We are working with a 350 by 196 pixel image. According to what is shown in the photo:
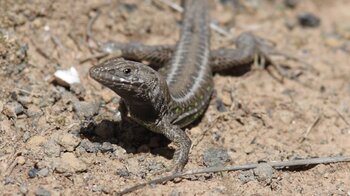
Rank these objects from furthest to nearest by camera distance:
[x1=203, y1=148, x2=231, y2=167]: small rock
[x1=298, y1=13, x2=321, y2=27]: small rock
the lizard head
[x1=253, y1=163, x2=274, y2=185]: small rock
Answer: [x1=298, y1=13, x2=321, y2=27]: small rock, [x1=203, y1=148, x2=231, y2=167]: small rock, [x1=253, y1=163, x2=274, y2=185]: small rock, the lizard head

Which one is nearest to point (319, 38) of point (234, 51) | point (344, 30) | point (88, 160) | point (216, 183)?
point (344, 30)

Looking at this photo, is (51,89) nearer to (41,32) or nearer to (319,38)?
(41,32)

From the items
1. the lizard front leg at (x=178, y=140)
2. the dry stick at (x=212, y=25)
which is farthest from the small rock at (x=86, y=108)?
the dry stick at (x=212, y=25)

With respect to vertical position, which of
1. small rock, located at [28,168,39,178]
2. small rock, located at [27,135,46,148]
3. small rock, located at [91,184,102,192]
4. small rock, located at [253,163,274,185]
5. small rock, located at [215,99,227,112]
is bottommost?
small rock, located at [215,99,227,112]

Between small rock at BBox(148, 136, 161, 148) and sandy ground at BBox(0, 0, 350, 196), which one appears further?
small rock at BBox(148, 136, 161, 148)

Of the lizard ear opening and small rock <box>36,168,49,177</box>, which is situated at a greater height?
the lizard ear opening

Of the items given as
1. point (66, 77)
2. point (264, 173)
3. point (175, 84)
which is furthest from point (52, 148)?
point (264, 173)

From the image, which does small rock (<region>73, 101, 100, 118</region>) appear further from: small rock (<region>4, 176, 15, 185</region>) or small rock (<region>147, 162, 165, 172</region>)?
small rock (<region>4, 176, 15, 185</region>)

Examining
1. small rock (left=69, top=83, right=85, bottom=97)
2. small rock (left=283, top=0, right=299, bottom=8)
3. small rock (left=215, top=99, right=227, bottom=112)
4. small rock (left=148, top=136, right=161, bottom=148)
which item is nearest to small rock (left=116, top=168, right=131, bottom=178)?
small rock (left=148, top=136, right=161, bottom=148)
